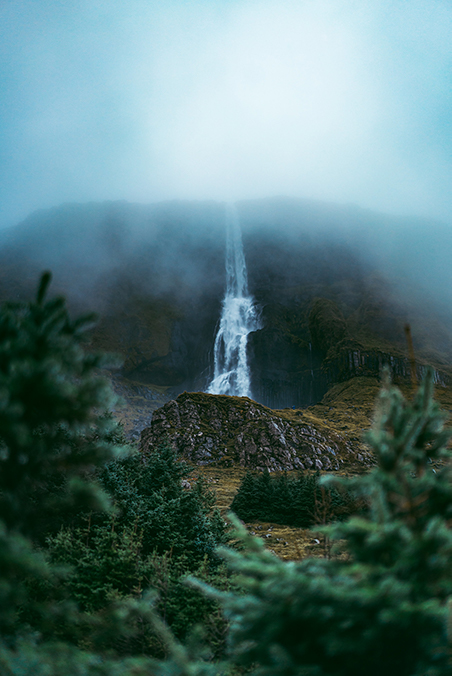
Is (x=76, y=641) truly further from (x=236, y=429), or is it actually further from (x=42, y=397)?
(x=236, y=429)

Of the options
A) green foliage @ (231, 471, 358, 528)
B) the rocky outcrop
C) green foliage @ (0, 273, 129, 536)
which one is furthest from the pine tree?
the rocky outcrop

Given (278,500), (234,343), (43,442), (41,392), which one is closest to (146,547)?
(43,442)

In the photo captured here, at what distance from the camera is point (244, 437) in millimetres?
67875

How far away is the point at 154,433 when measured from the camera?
6812cm

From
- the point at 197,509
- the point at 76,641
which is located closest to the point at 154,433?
the point at 197,509

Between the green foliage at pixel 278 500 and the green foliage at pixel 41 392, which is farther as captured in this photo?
the green foliage at pixel 278 500

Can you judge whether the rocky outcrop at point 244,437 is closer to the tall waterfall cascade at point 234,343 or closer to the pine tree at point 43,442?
the tall waterfall cascade at point 234,343

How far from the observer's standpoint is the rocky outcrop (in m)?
62.4

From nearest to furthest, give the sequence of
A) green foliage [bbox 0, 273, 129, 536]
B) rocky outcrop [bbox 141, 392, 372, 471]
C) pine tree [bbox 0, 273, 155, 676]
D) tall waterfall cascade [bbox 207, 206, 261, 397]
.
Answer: pine tree [bbox 0, 273, 155, 676] < green foliage [bbox 0, 273, 129, 536] < rocky outcrop [bbox 141, 392, 372, 471] < tall waterfall cascade [bbox 207, 206, 261, 397]

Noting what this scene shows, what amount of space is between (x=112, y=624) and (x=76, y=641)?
7.05 m

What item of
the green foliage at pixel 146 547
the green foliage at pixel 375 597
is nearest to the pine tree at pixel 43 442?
the green foliage at pixel 375 597

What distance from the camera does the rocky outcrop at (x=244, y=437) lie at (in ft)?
205

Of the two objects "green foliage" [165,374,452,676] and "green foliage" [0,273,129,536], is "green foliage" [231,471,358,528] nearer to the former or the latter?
"green foliage" [165,374,452,676]

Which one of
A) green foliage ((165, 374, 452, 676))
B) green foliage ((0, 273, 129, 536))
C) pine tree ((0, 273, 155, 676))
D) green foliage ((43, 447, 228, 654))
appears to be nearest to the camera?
green foliage ((165, 374, 452, 676))
